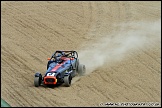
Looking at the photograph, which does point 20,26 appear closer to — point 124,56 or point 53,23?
point 53,23

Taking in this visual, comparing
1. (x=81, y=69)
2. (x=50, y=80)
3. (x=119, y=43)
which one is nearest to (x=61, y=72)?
(x=50, y=80)

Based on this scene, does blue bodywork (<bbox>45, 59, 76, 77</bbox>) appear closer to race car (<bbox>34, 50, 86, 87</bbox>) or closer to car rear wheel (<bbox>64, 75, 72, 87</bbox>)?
race car (<bbox>34, 50, 86, 87</bbox>)

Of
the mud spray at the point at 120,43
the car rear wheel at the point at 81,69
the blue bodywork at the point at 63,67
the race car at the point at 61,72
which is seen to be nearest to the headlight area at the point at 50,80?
the race car at the point at 61,72

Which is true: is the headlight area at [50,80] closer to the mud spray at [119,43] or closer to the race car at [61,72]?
the race car at [61,72]

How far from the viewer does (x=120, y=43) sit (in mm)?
21641

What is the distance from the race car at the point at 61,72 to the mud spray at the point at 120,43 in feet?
2.57

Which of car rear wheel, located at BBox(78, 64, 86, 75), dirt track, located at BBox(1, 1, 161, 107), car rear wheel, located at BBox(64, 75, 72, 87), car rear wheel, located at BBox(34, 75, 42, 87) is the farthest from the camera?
car rear wheel, located at BBox(78, 64, 86, 75)

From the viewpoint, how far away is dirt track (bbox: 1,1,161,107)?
14.8 m

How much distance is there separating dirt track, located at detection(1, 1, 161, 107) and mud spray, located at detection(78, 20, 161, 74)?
46cm

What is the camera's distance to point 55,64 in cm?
1623

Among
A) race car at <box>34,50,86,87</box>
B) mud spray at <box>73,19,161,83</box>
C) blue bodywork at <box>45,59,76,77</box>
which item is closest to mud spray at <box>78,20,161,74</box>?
mud spray at <box>73,19,161,83</box>

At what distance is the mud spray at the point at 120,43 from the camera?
18.9 meters

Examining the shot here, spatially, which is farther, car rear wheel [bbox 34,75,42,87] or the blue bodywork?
the blue bodywork

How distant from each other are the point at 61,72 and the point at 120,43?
6.82 meters
